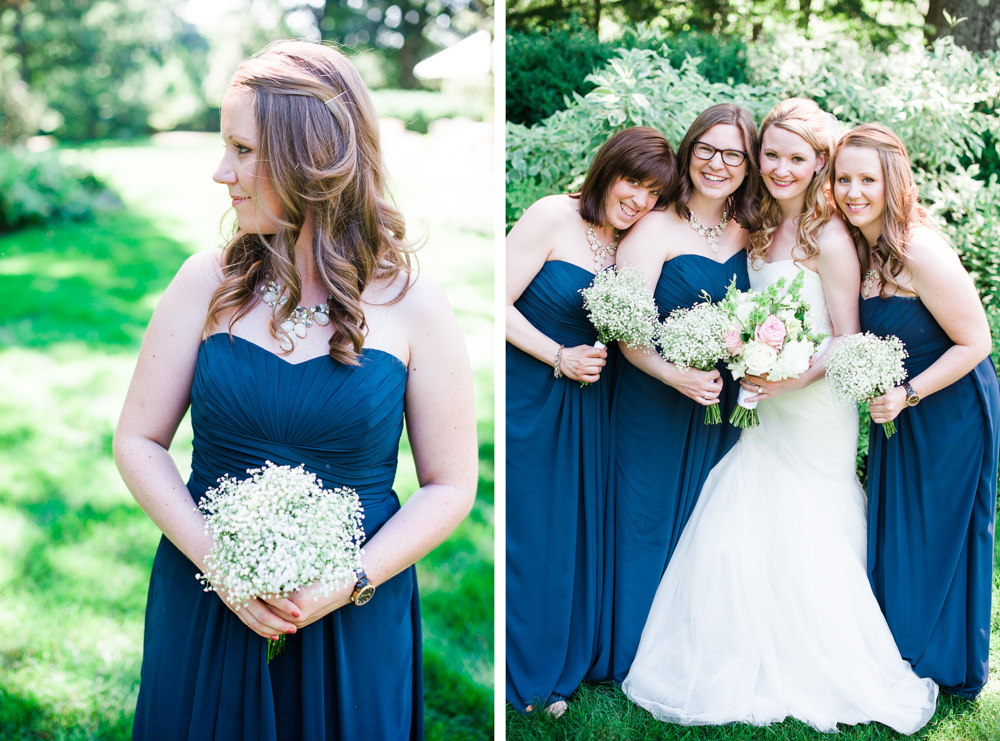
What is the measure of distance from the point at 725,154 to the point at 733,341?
76 centimetres

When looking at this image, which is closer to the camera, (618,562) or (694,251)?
(694,251)

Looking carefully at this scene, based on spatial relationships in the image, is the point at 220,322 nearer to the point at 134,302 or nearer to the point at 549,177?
the point at 549,177

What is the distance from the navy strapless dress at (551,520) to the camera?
315 centimetres

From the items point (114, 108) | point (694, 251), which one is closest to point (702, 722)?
point (694, 251)

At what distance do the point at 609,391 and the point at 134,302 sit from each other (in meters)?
4.32

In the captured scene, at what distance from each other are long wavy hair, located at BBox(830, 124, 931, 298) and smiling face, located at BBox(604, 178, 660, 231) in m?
0.74

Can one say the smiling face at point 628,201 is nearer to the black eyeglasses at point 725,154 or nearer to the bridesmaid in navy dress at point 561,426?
the bridesmaid in navy dress at point 561,426

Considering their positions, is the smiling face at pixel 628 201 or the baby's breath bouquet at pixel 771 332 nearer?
the baby's breath bouquet at pixel 771 332

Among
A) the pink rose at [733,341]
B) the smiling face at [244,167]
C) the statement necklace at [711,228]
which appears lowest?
the pink rose at [733,341]

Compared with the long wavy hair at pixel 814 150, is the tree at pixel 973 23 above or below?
above

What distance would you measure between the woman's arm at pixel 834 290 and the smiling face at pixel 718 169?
1.40 feet

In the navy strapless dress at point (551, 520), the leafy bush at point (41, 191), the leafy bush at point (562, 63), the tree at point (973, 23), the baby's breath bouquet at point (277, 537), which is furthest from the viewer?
the leafy bush at point (41, 191)

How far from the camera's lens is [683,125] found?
366 cm

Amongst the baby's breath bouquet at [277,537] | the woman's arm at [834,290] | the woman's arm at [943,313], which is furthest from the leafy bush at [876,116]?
the baby's breath bouquet at [277,537]
